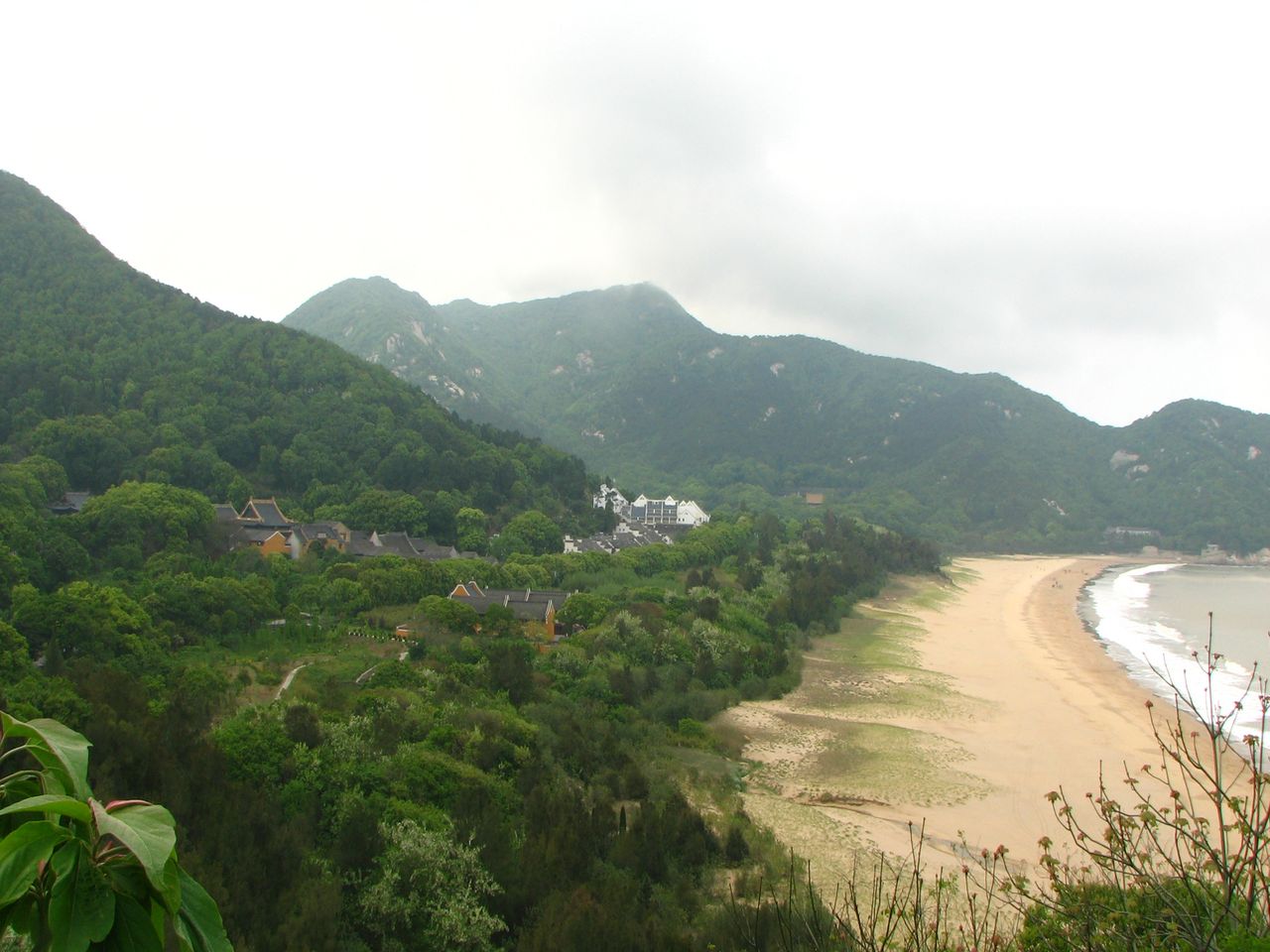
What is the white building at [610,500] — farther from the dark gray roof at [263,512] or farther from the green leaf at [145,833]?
the green leaf at [145,833]

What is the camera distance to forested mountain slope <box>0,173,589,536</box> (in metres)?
49.8

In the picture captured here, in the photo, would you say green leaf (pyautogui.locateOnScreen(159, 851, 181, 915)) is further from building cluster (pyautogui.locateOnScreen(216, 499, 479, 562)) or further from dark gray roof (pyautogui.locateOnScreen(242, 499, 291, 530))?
dark gray roof (pyautogui.locateOnScreen(242, 499, 291, 530))

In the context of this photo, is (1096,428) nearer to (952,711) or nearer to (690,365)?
(690,365)

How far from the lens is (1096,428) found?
530ft

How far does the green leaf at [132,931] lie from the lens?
185 centimetres

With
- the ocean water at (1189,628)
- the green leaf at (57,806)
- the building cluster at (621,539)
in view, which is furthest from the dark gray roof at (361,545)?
the green leaf at (57,806)

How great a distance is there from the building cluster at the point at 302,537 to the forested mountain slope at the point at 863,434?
7525cm

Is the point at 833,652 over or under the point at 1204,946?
under

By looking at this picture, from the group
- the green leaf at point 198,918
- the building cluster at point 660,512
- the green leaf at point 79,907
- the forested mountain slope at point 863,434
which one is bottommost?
the building cluster at point 660,512

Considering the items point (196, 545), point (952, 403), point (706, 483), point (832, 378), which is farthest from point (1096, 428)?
point (196, 545)

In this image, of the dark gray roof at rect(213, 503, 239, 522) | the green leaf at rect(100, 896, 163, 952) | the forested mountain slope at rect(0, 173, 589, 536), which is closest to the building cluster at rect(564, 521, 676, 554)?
the forested mountain slope at rect(0, 173, 589, 536)

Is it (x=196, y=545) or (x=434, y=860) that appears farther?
(x=196, y=545)

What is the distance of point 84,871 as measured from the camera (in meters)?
1.81

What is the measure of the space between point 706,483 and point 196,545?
10894cm
